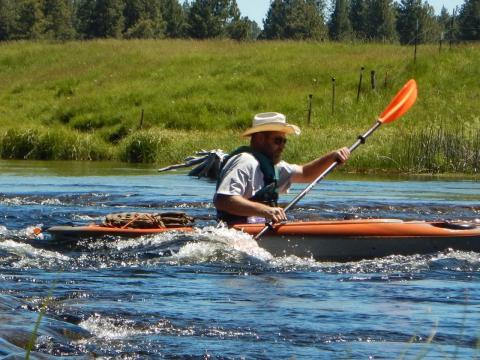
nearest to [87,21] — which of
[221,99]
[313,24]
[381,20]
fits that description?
[313,24]

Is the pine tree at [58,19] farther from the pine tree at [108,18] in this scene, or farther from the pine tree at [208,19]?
the pine tree at [208,19]

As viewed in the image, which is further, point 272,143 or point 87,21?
point 87,21

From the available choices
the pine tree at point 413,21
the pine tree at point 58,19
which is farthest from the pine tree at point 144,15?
the pine tree at point 413,21

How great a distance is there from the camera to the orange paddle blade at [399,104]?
1002 cm

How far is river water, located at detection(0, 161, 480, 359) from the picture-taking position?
548 centimetres

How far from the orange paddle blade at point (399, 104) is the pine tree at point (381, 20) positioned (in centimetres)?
8184

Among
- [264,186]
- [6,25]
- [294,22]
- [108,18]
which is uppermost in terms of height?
[294,22]

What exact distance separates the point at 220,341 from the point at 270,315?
0.74m

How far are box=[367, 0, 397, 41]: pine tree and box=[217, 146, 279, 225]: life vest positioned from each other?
8409 cm

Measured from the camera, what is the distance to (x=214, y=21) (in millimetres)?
74500

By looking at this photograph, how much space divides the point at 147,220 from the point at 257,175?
1117mm

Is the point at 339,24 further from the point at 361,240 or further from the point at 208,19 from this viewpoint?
the point at 361,240

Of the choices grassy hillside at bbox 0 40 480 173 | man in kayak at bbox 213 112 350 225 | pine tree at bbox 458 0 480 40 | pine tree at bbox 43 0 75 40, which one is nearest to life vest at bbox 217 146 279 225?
man in kayak at bbox 213 112 350 225

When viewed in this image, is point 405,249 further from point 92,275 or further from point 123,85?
point 123,85
